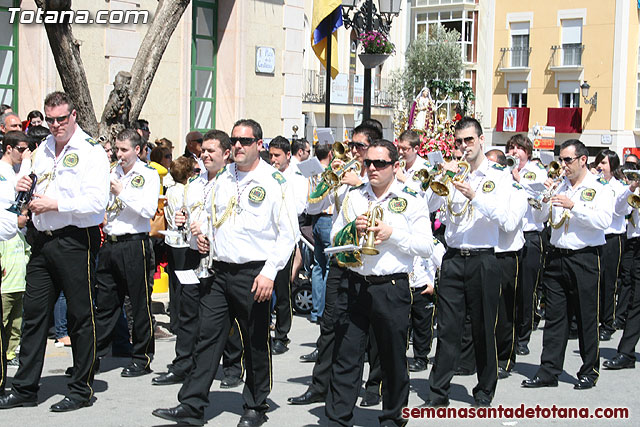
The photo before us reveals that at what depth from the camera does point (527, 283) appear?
10.2m

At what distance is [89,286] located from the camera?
24.2 feet

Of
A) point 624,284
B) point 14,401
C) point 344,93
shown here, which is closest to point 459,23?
point 344,93

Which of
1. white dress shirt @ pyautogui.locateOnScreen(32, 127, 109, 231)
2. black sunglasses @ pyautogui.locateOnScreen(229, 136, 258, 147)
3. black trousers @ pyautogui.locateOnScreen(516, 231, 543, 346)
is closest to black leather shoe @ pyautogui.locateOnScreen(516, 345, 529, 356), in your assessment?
black trousers @ pyautogui.locateOnScreen(516, 231, 543, 346)

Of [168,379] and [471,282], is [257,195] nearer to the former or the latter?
[471,282]

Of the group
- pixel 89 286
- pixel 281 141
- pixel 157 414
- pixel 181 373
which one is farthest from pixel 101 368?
pixel 281 141

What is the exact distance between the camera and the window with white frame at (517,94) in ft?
179

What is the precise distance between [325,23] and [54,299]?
9731mm

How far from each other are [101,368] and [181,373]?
925 millimetres

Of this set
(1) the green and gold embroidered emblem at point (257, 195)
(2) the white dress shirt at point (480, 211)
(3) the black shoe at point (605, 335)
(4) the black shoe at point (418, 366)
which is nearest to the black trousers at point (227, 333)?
(1) the green and gold embroidered emblem at point (257, 195)

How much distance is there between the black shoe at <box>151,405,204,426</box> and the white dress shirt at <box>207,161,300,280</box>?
110 cm

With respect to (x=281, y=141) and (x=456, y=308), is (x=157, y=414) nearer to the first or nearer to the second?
(x=456, y=308)

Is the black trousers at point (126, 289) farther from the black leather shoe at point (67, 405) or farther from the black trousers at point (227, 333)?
the black trousers at point (227, 333)

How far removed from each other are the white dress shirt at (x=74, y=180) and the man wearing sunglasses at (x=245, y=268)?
2.93 feet

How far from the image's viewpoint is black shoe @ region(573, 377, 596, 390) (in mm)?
8642
